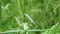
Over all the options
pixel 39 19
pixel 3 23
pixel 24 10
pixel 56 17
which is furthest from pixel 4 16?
pixel 56 17

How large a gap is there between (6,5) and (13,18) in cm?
12

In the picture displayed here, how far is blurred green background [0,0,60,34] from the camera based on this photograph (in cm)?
131

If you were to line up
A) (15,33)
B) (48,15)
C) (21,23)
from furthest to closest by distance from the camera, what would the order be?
1. (48,15)
2. (21,23)
3. (15,33)

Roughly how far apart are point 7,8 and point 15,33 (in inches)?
9.6

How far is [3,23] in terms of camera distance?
55.4 inches

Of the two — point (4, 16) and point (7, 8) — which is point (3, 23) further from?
point (7, 8)

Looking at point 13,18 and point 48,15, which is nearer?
point 13,18

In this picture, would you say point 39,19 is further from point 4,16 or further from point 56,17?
point 4,16

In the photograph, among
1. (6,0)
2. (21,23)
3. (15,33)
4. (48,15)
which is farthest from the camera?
(48,15)

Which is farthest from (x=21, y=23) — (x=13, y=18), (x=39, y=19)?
(x=39, y=19)

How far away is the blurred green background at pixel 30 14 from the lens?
1.31 meters

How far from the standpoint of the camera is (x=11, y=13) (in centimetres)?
132

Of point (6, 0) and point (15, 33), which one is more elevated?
point (6, 0)

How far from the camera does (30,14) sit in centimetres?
144
